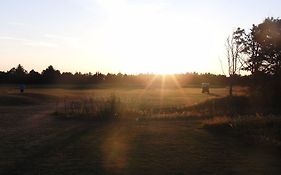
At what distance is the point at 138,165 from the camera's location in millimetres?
15672

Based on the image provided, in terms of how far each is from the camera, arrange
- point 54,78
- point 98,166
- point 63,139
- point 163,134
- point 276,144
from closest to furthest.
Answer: point 98,166 → point 276,144 → point 63,139 → point 163,134 → point 54,78

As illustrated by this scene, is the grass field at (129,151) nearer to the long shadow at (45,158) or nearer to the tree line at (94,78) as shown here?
the long shadow at (45,158)

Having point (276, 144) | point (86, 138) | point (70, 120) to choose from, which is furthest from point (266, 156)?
point (70, 120)

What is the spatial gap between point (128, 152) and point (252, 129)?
7300 millimetres

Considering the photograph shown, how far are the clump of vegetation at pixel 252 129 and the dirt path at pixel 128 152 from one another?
69 cm

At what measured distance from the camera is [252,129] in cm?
2288

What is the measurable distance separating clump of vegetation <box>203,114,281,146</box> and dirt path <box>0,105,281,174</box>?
0.69 metres

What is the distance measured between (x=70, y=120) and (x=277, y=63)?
2455 cm

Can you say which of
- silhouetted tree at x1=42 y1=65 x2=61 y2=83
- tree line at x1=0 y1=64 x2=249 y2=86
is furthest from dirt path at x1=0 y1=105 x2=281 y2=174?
silhouetted tree at x1=42 y1=65 x2=61 y2=83

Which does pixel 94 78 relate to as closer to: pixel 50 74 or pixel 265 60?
pixel 50 74

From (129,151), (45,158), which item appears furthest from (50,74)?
(45,158)

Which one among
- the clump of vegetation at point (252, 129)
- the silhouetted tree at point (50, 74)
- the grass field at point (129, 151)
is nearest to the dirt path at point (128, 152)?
the grass field at point (129, 151)

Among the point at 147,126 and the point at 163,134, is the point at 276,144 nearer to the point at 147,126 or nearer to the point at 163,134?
the point at 163,134

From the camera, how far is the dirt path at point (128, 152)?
1509 centimetres
